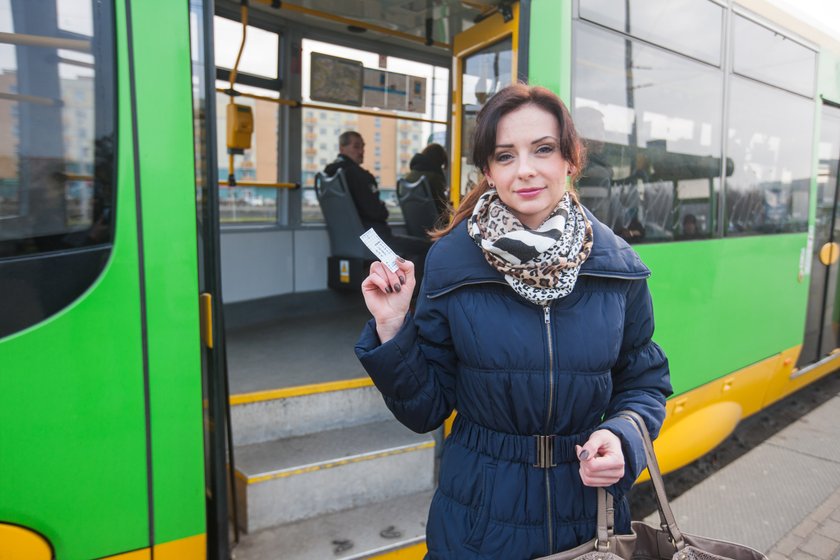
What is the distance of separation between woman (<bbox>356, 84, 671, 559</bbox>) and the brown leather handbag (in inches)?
2.0

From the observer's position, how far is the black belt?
4.75 ft

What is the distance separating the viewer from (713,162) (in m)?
3.65

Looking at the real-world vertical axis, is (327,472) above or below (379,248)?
below

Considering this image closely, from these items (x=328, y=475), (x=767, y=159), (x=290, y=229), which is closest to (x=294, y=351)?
(x=328, y=475)

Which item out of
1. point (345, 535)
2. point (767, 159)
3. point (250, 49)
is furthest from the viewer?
point (250, 49)

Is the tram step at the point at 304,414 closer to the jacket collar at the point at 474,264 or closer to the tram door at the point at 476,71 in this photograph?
the tram door at the point at 476,71

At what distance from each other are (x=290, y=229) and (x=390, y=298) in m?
4.72

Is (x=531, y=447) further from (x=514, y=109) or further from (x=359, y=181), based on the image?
(x=359, y=181)

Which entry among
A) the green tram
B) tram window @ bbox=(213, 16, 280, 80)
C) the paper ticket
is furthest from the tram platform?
tram window @ bbox=(213, 16, 280, 80)

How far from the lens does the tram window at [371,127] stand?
5.82 meters

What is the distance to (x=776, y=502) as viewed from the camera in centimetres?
341

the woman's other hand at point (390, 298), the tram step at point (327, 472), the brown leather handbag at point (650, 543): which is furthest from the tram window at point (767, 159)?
the woman's other hand at point (390, 298)

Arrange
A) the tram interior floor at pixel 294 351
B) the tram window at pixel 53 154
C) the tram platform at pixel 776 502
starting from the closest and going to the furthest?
the tram window at pixel 53 154, the tram platform at pixel 776 502, the tram interior floor at pixel 294 351

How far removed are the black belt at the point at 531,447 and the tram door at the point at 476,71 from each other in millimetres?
1535
